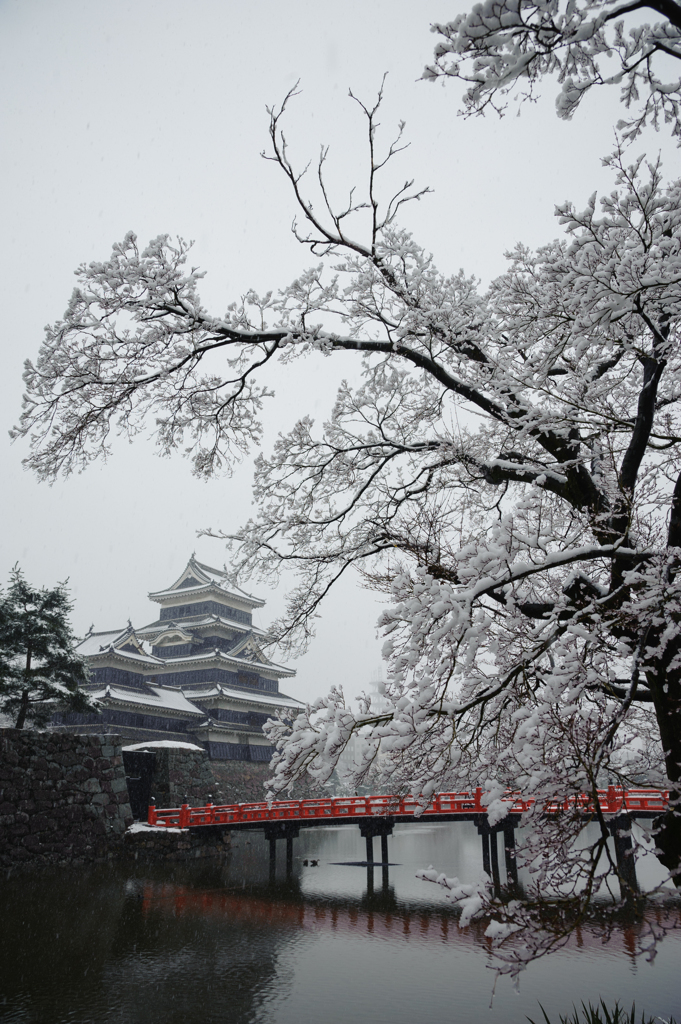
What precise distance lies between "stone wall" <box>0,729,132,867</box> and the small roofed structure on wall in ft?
20.8

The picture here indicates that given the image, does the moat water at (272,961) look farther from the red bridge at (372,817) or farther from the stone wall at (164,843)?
the stone wall at (164,843)

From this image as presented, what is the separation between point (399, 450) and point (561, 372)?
162cm

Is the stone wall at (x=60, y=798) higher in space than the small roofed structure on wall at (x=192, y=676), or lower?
lower

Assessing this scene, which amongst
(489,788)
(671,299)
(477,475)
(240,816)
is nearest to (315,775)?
(489,788)

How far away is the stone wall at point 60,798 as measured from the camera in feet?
47.3

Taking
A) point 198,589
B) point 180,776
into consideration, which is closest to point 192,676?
point 198,589

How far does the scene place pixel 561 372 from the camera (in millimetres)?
5520

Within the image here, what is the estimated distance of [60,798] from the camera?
15359 mm

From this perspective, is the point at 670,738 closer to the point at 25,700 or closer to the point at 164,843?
the point at 164,843

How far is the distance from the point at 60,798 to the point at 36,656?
461cm

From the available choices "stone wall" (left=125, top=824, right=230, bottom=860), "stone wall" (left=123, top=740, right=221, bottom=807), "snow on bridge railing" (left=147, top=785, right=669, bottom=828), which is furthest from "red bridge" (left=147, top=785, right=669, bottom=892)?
"stone wall" (left=123, top=740, right=221, bottom=807)

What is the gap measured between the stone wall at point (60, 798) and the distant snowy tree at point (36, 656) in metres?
2.56

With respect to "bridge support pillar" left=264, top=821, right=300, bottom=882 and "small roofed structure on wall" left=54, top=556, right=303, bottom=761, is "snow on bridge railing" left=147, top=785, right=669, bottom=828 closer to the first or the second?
"bridge support pillar" left=264, top=821, right=300, bottom=882

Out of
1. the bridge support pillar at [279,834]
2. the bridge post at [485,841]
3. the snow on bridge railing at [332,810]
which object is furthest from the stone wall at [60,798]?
the bridge post at [485,841]
